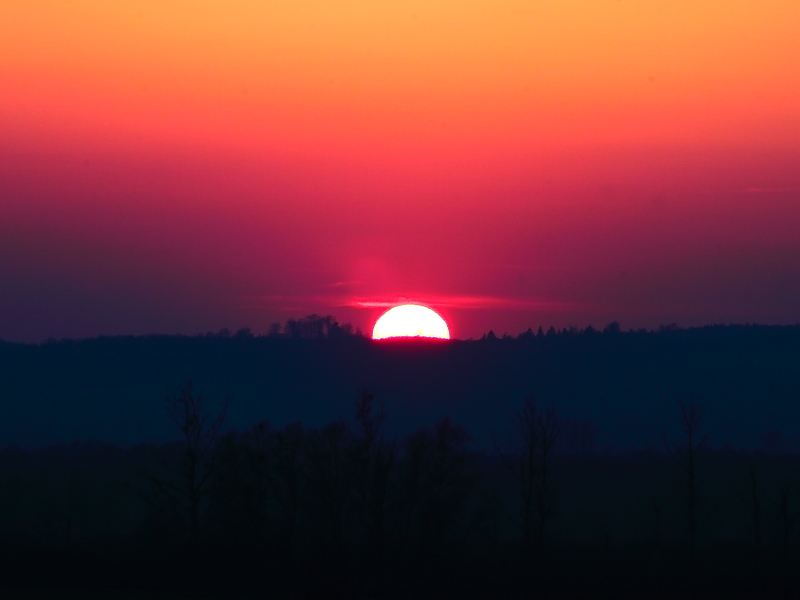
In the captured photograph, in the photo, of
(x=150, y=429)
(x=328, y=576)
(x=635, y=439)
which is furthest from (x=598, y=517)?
(x=150, y=429)

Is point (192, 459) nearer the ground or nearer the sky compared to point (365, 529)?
nearer the sky

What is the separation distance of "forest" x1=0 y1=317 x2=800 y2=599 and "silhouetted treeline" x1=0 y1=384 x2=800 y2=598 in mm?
159

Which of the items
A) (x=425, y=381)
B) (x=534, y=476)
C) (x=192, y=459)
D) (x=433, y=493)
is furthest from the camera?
(x=425, y=381)

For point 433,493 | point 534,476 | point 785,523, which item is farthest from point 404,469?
point 785,523

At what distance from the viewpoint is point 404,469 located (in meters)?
49.3

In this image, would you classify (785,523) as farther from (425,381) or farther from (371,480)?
(425,381)

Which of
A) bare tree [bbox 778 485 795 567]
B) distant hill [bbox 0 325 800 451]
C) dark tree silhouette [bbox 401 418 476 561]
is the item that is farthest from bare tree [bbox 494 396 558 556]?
distant hill [bbox 0 325 800 451]

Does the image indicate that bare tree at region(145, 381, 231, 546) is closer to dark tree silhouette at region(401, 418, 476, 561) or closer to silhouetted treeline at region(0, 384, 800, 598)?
silhouetted treeline at region(0, 384, 800, 598)

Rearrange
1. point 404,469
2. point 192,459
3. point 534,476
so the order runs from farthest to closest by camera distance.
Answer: point 404,469 < point 534,476 < point 192,459

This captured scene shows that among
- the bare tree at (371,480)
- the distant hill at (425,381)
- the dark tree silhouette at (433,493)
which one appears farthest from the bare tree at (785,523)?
the distant hill at (425,381)

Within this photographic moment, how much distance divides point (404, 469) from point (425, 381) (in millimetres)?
94813

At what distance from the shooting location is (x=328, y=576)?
2400 centimetres

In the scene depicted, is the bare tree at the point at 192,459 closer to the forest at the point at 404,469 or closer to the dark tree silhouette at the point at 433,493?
the forest at the point at 404,469

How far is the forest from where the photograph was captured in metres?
30.6
